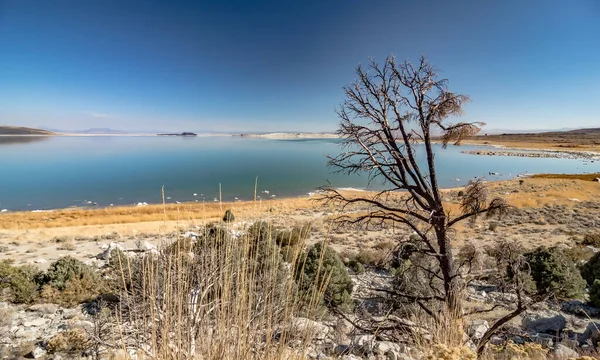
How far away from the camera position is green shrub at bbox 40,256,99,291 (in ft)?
23.7

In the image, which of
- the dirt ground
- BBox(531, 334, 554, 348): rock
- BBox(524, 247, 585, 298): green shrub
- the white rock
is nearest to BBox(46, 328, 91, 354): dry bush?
the white rock

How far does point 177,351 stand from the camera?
2.08m

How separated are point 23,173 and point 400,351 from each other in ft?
261

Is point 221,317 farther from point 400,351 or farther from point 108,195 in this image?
point 108,195

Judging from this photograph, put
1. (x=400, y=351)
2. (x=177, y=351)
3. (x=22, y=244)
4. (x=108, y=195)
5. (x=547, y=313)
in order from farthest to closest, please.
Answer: (x=108, y=195)
(x=22, y=244)
(x=547, y=313)
(x=400, y=351)
(x=177, y=351)

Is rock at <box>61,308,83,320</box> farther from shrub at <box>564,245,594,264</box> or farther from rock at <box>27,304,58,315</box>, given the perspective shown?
shrub at <box>564,245,594,264</box>

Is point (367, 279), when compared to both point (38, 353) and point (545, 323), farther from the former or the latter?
point (38, 353)

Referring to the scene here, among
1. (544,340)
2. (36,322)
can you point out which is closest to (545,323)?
(544,340)

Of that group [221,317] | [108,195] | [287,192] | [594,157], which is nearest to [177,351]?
[221,317]

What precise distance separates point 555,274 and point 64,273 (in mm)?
13549

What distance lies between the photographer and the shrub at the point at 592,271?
8305mm

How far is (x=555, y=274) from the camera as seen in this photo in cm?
808

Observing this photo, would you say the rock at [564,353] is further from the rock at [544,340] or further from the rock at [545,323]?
the rock at [545,323]

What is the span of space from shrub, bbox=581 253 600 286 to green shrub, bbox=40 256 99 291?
46.6 ft
